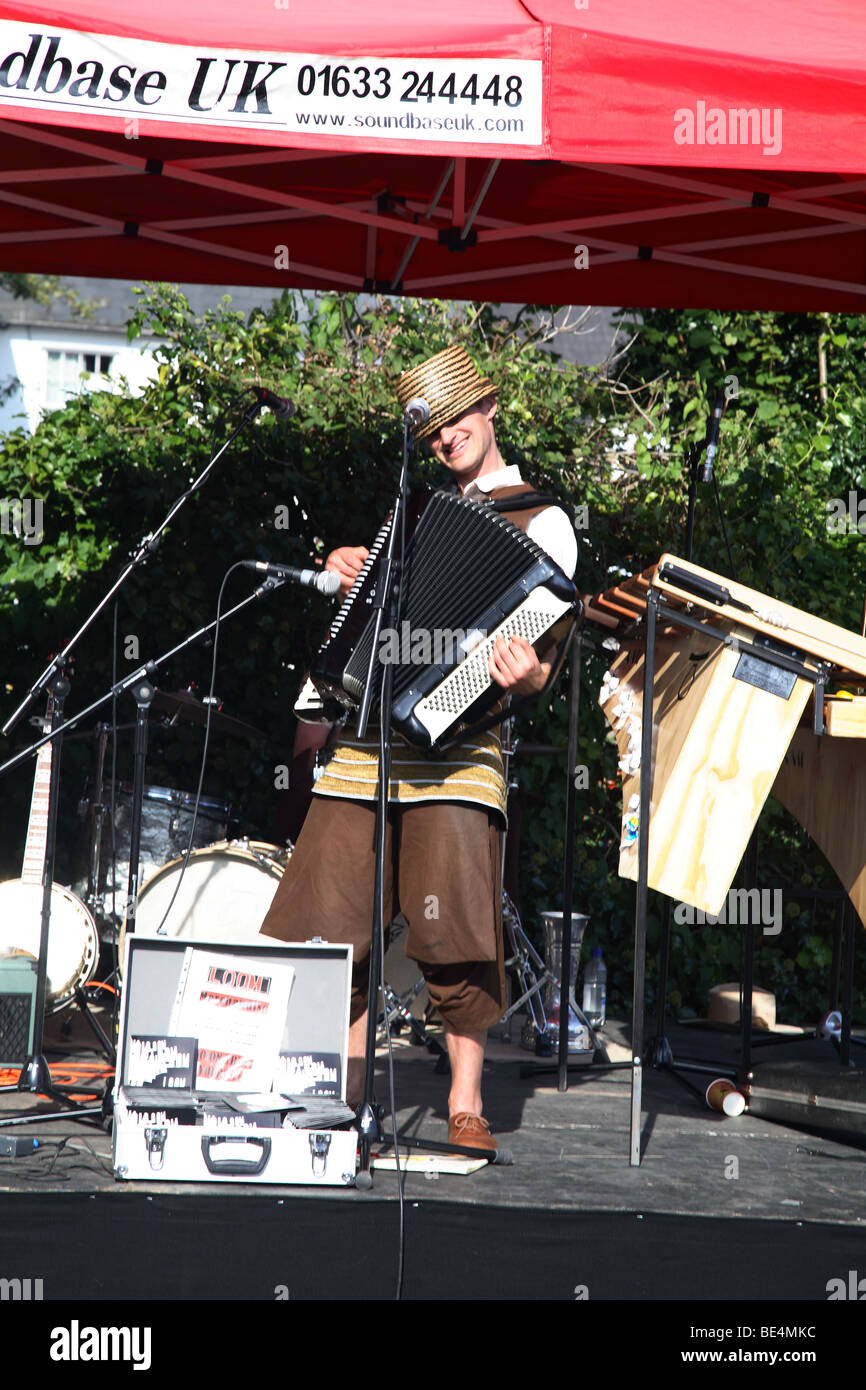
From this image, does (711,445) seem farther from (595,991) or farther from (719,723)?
(595,991)

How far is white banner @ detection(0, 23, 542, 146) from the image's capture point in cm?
303

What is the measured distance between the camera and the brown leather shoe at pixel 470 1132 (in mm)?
3264

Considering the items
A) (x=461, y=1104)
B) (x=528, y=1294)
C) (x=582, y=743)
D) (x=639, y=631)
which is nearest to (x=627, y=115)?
(x=639, y=631)

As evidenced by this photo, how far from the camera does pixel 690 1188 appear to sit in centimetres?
308

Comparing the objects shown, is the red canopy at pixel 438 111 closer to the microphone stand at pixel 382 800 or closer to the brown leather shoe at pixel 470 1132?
the microphone stand at pixel 382 800

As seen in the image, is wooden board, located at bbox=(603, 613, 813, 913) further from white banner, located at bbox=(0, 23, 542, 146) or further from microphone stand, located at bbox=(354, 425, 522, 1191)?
white banner, located at bbox=(0, 23, 542, 146)

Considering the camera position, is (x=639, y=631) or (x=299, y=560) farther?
(x=299, y=560)

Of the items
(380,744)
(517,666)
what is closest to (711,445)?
(517,666)

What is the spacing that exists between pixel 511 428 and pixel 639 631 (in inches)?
101

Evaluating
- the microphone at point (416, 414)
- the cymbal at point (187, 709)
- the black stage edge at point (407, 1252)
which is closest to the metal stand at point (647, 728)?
the black stage edge at point (407, 1252)

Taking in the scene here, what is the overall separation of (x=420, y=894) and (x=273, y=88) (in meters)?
1.95

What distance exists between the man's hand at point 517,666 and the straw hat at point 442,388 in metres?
0.71
